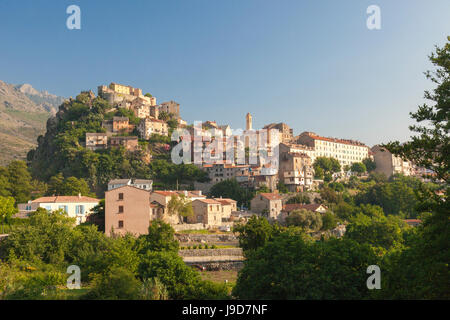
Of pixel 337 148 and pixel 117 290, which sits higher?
pixel 337 148

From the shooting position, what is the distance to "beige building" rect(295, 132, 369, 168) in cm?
12400

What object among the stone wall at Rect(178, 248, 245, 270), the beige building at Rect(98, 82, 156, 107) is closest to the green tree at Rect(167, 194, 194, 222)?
the stone wall at Rect(178, 248, 245, 270)

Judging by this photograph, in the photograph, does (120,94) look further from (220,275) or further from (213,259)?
(220,275)

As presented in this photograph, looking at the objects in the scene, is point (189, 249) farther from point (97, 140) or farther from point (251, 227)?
point (97, 140)

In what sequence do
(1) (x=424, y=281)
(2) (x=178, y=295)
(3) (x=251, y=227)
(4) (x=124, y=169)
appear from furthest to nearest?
1. (4) (x=124, y=169)
2. (3) (x=251, y=227)
3. (2) (x=178, y=295)
4. (1) (x=424, y=281)

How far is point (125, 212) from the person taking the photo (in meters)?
48.4

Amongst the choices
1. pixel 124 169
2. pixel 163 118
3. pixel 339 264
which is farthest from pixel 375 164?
pixel 339 264

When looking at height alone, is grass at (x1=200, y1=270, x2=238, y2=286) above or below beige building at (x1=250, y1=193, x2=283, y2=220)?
below

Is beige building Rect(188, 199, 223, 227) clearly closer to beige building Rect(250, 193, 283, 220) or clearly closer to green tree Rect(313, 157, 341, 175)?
beige building Rect(250, 193, 283, 220)

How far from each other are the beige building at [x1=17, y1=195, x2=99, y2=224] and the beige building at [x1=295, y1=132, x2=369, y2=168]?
83.2 m

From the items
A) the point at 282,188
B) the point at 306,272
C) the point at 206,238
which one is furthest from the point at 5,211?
the point at 282,188

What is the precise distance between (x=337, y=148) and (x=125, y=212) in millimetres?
95459

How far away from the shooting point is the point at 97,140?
335 feet
